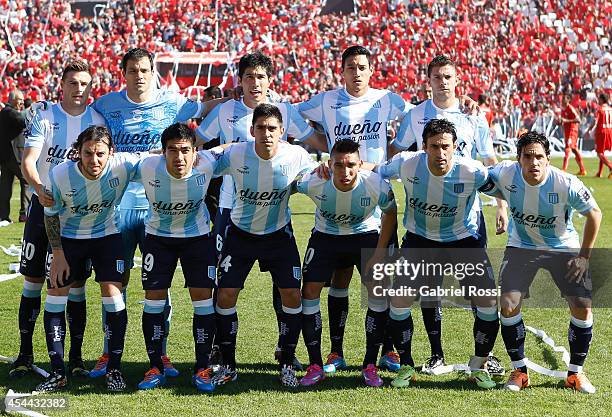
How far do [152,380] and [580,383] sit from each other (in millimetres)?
2969

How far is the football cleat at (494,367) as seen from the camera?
6.41 meters

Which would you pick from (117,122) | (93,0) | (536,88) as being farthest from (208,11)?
(117,122)

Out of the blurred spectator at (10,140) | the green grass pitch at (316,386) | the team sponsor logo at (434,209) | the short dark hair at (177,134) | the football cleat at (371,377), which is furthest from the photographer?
the blurred spectator at (10,140)

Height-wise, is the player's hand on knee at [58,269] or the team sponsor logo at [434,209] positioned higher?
the team sponsor logo at [434,209]

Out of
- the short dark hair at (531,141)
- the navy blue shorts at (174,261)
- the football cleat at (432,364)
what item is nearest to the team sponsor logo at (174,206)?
the navy blue shorts at (174,261)

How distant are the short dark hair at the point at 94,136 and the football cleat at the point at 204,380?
1719 mm

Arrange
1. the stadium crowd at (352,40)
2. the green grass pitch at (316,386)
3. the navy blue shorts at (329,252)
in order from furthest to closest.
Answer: the stadium crowd at (352,40)
the navy blue shorts at (329,252)
the green grass pitch at (316,386)

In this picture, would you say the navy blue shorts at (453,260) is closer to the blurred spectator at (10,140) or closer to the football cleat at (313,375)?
the football cleat at (313,375)

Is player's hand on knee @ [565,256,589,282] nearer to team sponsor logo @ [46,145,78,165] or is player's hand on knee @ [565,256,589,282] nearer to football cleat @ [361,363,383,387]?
football cleat @ [361,363,383,387]

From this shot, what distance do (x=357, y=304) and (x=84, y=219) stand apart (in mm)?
3529

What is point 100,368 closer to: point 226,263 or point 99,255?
point 99,255

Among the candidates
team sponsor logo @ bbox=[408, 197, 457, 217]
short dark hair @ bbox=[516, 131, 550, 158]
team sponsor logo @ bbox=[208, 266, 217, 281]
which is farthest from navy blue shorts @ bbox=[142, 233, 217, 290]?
short dark hair @ bbox=[516, 131, 550, 158]

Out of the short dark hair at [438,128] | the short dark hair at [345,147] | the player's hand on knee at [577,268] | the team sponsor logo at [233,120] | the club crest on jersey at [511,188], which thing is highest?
the short dark hair at [438,128]

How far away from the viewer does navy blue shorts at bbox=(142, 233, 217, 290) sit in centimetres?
616
